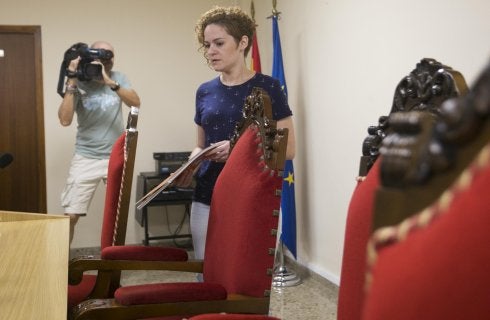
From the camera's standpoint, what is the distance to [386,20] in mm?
2369

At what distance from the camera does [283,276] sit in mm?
3318

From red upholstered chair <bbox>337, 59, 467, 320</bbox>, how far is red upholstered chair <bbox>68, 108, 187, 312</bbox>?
81 cm

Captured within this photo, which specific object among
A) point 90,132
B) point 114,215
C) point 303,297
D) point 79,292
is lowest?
point 303,297

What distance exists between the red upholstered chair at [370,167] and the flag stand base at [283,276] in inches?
96.3

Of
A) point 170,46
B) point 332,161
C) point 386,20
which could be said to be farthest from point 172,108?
point 386,20

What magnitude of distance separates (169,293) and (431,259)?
86 cm

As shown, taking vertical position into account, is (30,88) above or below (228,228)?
above

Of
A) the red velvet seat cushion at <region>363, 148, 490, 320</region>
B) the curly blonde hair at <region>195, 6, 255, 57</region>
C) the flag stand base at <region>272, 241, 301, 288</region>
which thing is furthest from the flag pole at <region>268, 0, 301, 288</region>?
the red velvet seat cushion at <region>363, 148, 490, 320</region>

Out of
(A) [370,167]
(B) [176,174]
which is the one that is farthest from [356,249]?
(B) [176,174]

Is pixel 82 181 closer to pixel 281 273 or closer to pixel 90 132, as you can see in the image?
pixel 90 132

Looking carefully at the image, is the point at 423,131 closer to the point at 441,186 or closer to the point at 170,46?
the point at 441,186

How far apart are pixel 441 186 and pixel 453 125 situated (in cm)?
4

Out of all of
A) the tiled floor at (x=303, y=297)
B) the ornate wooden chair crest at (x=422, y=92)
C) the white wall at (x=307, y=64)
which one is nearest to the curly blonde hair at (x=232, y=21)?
the white wall at (x=307, y=64)

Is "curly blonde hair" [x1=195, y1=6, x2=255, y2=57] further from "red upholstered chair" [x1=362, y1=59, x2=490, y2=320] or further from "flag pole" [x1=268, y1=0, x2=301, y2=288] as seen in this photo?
"red upholstered chair" [x1=362, y1=59, x2=490, y2=320]
